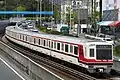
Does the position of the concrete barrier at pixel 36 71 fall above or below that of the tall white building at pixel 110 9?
below

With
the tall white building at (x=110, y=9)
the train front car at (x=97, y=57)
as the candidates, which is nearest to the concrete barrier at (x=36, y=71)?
the train front car at (x=97, y=57)

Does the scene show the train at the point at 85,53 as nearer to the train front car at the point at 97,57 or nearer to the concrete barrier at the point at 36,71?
the train front car at the point at 97,57

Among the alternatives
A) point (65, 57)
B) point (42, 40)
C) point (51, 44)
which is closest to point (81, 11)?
point (42, 40)

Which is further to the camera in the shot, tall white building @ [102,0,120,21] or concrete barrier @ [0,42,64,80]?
tall white building @ [102,0,120,21]

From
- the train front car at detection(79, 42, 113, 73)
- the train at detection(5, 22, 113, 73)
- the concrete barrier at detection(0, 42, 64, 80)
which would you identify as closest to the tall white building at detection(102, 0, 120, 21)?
the train at detection(5, 22, 113, 73)

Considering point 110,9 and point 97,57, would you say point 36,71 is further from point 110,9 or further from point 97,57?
point 110,9

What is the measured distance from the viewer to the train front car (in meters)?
25.3

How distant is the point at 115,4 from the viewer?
73188 millimetres

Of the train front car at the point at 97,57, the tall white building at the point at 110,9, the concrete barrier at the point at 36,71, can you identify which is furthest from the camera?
the tall white building at the point at 110,9

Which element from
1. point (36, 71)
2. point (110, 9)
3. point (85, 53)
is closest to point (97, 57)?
point (85, 53)

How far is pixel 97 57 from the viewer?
25.6 metres

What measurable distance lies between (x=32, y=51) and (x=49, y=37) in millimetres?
10274

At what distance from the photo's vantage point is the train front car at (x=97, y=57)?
995 inches

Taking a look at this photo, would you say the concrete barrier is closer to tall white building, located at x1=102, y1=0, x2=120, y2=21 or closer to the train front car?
the train front car
